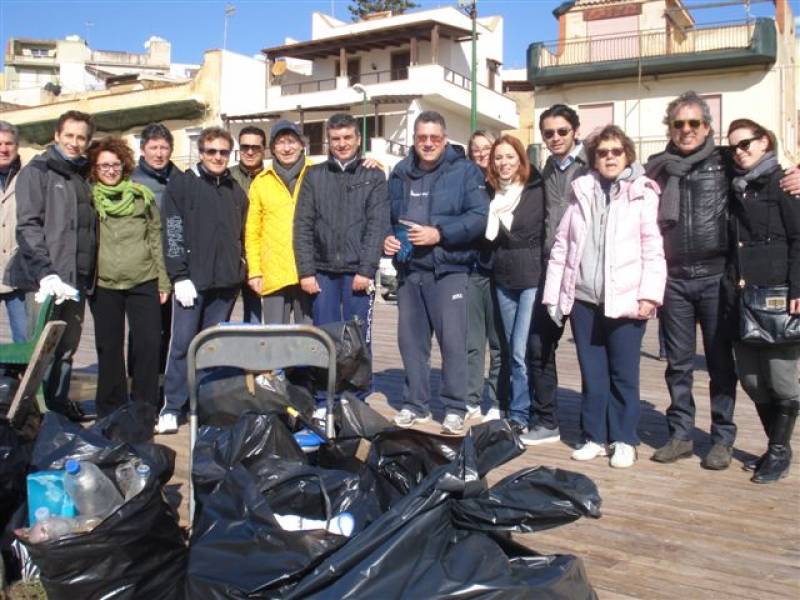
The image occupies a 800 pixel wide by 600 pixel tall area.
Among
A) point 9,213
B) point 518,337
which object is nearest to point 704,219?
point 518,337

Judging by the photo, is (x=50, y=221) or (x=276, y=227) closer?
(x=50, y=221)

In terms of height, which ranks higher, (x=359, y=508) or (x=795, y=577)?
(x=359, y=508)

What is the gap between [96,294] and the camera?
5.50 metres

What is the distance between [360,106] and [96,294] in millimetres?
35051

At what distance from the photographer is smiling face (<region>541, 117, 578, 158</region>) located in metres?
5.33

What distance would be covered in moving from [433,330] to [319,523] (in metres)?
3.04

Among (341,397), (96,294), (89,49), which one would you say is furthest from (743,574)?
(89,49)

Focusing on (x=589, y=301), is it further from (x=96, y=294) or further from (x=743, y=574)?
(x=96, y=294)

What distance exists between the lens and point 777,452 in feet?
15.4

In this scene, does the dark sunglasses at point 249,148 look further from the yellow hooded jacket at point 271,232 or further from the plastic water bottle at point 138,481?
the plastic water bottle at point 138,481

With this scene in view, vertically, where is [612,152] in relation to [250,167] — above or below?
below

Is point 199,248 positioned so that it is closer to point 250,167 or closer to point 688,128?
point 250,167

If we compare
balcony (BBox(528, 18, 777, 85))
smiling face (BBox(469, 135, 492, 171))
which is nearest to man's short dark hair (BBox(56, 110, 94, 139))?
smiling face (BBox(469, 135, 492, 171))

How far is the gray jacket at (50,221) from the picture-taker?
518cm
